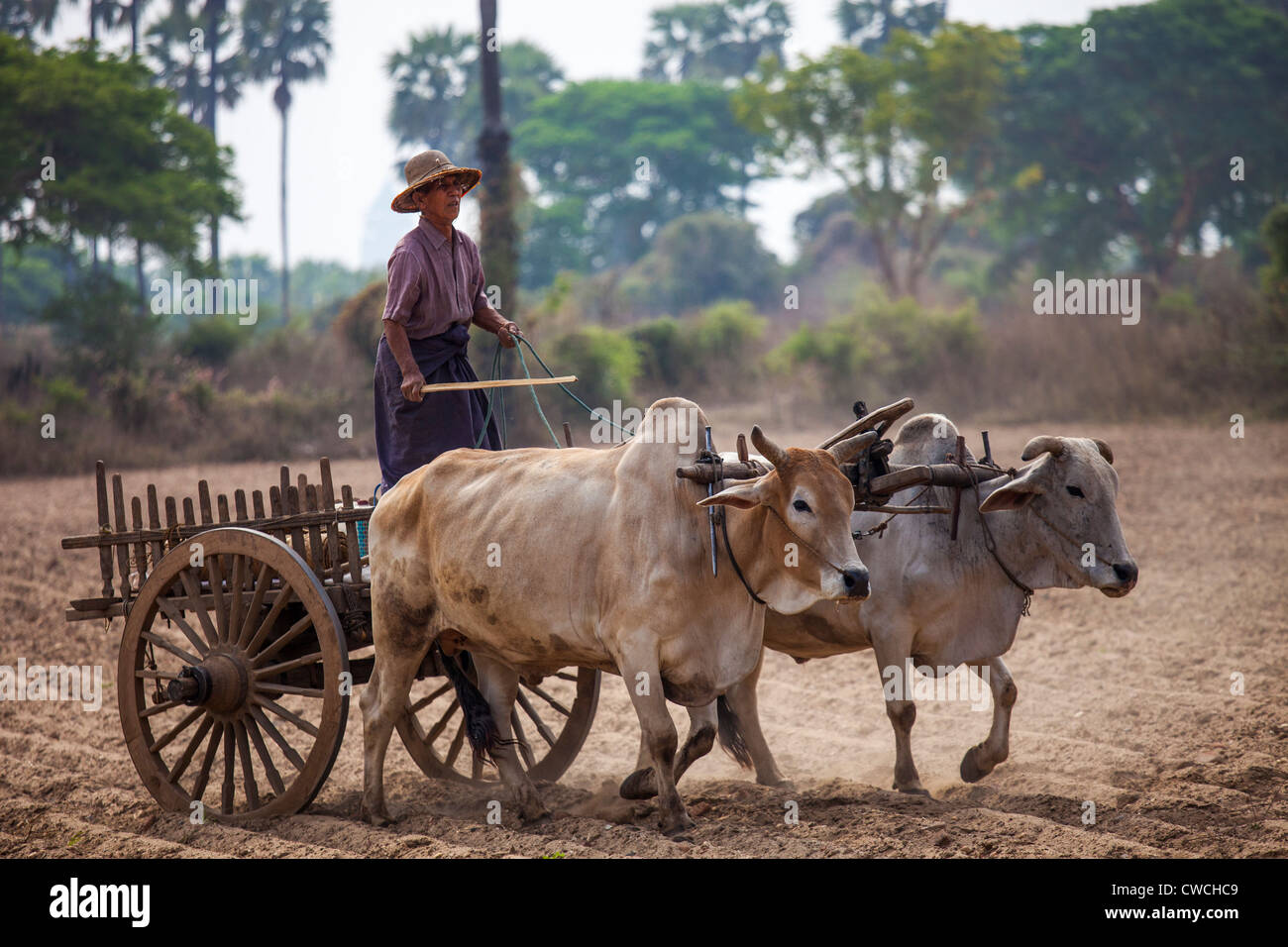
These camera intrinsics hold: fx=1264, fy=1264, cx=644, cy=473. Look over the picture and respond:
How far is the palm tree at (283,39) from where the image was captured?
38.3m

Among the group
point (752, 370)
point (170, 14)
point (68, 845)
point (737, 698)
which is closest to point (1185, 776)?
point (737, 698)

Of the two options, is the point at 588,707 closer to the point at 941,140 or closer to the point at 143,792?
the point at 143,792

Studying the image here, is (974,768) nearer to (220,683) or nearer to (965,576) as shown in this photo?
(965,576)

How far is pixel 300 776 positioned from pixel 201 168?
76.7ft

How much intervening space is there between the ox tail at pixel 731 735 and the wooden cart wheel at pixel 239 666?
1743 millimetres

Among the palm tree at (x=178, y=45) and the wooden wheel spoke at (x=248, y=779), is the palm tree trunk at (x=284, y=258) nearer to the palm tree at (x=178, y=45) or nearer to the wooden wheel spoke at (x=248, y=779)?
the palm tree at (x=178, y=45)

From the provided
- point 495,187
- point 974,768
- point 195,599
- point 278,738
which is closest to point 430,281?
point 195,599

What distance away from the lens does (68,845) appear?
4754 mm

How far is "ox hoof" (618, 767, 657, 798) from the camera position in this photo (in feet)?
16.3

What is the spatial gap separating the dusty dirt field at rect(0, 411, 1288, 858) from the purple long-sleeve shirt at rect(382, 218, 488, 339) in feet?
6.91

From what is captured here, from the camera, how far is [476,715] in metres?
5.23

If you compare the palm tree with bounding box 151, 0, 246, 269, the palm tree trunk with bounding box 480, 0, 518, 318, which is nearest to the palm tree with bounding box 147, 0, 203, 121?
the palm tree with bounding box 151, 0, 246, 269

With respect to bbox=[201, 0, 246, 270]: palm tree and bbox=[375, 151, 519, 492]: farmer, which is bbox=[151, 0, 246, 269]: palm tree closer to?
bbox=[201, 0, 246, 270]: palm tree

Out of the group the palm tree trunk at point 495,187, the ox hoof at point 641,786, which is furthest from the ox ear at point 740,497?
the palm tree trunk at point 495,187
